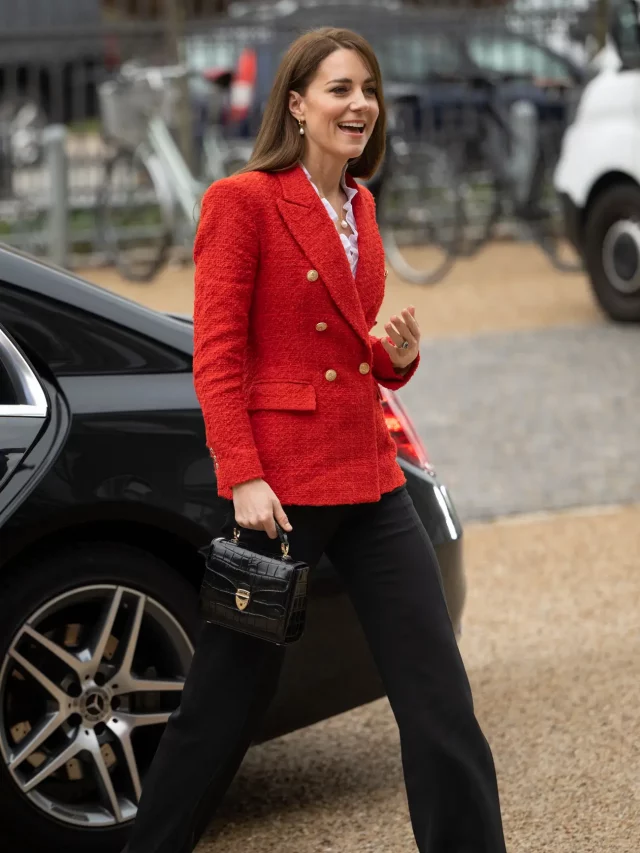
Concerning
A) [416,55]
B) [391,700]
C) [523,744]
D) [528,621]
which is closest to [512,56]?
[416,55]

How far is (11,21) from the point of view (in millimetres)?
19625

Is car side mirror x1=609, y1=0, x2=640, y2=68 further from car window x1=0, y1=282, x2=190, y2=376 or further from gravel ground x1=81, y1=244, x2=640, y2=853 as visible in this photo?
car window x1=0, y1=282, x2=190, y2=376

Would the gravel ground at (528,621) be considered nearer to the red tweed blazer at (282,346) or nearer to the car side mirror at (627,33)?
the red tweed blazer at (282,346)

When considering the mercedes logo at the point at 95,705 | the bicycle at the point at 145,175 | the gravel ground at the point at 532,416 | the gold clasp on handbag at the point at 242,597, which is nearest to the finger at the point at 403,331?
the gold clasp on handbag at the point at 242,597

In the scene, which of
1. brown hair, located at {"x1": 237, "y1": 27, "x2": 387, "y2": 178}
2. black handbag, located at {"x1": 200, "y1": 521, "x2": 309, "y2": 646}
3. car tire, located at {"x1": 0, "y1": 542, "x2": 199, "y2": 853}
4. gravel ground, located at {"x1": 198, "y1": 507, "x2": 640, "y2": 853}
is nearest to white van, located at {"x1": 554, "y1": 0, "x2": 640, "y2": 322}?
gravel ground, located at {"x1": 198, "y1": 507, "x2": 640, "y2": 853}

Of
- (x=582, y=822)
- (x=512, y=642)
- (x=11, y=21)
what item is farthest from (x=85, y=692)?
(x=11, y=21)

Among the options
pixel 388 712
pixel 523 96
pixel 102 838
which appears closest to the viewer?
pixel 102 838

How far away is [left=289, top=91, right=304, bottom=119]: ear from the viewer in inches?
124

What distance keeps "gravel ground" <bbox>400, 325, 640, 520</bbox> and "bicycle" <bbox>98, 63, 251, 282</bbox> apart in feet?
10.7

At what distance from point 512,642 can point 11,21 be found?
15.5 meters

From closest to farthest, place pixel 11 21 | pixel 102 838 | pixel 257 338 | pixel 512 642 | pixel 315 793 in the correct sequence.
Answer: pixel 257 338 → pixel 102 838 → pixel 315 793 → pixel 512 642 → pixel 11 21

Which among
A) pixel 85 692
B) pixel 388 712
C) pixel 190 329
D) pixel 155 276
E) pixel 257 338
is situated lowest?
pixel 155 276

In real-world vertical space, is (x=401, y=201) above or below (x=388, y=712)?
below

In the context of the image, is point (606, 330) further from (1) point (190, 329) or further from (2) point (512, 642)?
(1) point (190, 329)
